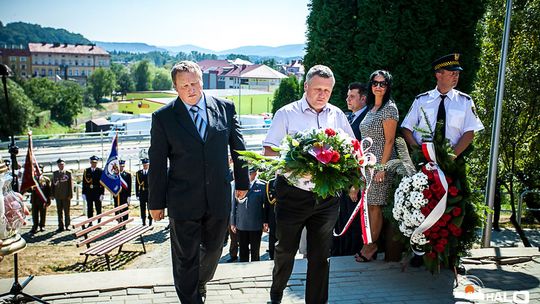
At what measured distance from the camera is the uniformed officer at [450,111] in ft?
16.8

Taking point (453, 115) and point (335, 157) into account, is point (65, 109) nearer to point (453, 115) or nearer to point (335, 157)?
point (453, 115)

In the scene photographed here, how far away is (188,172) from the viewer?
396 cm

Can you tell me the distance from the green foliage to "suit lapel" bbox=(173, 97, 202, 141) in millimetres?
4223

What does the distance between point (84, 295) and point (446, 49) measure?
5738 mm

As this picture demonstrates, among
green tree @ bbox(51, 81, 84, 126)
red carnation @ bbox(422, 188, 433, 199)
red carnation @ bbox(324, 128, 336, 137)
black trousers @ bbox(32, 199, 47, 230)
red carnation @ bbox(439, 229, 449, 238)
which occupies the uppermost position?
red carnation @ bbox(324, 128, 336, 137)

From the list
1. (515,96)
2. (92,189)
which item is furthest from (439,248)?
(92,189)

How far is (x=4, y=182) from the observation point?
13.5 ft

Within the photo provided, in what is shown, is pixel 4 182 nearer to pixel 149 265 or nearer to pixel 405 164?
pixel 405 164

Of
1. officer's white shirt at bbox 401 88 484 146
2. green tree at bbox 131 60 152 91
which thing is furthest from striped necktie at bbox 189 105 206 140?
green tree at bbox 131 60 152 91

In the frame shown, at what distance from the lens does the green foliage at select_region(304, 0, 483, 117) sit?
23.0 ft

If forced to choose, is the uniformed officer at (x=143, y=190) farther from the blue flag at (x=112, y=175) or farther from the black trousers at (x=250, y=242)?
the black trousers at (x=250, y=242)

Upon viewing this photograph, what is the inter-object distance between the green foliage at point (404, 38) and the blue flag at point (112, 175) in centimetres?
921

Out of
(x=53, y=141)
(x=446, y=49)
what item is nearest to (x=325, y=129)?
(x=446, y=49)

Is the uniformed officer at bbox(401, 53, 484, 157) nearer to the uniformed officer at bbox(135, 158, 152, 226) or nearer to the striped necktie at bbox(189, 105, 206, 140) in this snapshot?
the striped necktie at bbox(189, 105, 206, 140)
